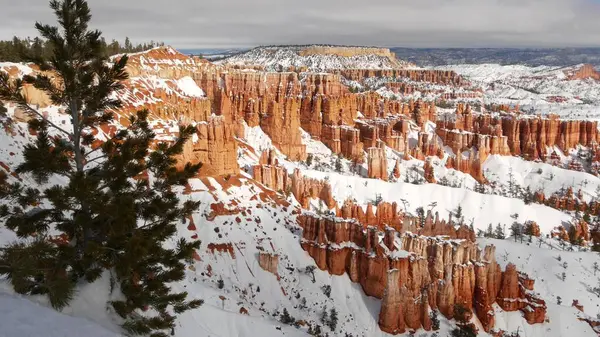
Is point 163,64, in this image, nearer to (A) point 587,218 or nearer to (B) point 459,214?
(B) point 459,214

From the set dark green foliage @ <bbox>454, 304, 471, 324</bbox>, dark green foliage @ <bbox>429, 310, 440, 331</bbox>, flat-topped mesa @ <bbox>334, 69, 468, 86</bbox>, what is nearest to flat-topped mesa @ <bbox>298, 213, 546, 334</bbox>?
dark green foliage @ <bbox>429, 310, 440, 331</bbox>

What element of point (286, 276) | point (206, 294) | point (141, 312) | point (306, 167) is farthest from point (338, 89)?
point (141, 312)

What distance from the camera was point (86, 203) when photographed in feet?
32.3

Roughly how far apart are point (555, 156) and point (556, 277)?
176 ft

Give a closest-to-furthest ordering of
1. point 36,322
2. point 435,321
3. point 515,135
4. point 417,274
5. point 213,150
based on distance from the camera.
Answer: point 36,322 < point 435,321 < point 417,274 < point 213,150 < point 515,135

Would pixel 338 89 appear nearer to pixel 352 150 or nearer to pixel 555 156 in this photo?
pixel 352 150

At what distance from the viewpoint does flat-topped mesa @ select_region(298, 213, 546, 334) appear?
34875 millimetres

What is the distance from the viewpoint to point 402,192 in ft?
211

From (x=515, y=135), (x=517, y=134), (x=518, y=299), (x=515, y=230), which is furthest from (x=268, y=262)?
(x=517, y=134)

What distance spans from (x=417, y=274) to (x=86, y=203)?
105ft

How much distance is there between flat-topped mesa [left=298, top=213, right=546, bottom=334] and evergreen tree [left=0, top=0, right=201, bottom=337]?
26.1 meters

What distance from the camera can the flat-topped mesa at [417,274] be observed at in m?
34.9

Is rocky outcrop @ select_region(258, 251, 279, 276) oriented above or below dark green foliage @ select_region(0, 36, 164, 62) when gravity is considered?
below

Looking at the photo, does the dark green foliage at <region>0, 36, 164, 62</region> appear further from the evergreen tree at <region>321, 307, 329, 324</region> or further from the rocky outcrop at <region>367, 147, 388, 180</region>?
the rocky outcrop at <region>367, 147, 388, 180</region>
